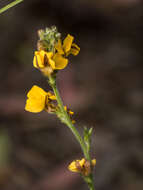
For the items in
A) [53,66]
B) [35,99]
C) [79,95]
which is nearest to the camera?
[53,66]

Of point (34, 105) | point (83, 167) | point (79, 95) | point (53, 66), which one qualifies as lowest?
point (79, 95)

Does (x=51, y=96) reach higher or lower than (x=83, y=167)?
higher

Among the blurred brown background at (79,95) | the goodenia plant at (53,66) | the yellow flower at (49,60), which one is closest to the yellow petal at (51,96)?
the goodenia plant at (53,66)

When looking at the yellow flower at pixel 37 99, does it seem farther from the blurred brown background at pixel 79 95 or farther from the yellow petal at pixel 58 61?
the blurred brown background at pixel 79 95

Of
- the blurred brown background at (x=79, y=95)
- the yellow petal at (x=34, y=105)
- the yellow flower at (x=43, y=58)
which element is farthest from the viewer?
the blurred brown background at (x=79, y=95)

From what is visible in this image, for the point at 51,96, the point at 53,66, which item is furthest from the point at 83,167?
the point at 53,66

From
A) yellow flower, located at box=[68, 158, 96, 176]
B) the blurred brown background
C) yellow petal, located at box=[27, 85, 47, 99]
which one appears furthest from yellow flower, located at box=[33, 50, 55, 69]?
the blurred brown background

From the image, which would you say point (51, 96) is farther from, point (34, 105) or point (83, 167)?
point (83, 167)
